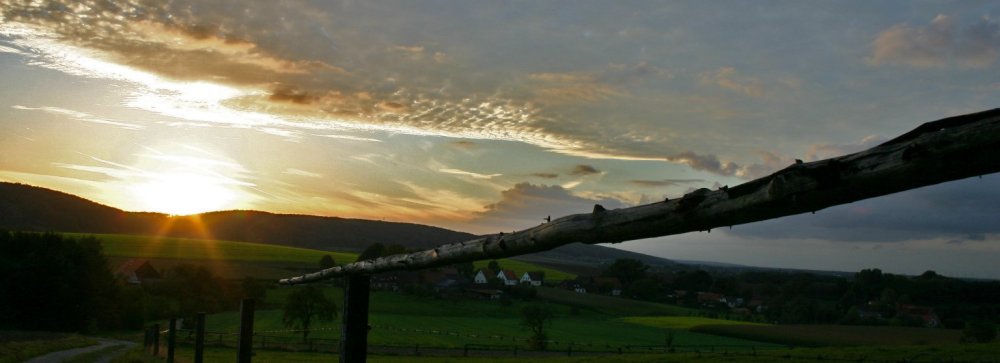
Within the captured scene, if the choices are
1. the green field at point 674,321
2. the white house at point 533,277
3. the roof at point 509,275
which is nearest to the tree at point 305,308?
the green field at point 674,321

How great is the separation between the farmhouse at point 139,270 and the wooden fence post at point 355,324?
9452 centimetres

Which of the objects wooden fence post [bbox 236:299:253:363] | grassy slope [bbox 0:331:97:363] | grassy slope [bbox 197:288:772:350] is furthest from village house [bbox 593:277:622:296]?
wooden fence post [bbox 236:299:253:363]

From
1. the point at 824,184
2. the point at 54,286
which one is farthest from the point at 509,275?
the point at 824,184

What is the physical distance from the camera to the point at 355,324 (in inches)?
231

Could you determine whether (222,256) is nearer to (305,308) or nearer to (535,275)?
(535,275)

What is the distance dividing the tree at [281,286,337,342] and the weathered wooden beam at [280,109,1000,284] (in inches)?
2248

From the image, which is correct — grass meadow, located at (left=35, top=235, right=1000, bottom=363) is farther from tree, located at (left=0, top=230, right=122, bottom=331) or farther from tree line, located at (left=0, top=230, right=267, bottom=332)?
tree, located at (left=0, top=230, right=122, bottom=331)

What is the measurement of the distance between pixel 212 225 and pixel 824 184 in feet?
562

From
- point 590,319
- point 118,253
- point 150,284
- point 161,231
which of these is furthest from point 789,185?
point 161,231

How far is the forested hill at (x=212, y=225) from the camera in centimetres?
12612

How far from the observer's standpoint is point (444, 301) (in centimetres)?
8212

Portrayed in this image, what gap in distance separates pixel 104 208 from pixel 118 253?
155ft

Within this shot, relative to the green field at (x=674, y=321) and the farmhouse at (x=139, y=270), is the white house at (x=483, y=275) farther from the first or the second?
the farmhouse at (x=139, y=270)

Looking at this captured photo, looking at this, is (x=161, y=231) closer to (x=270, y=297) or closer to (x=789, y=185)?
(x=270, y=297)
